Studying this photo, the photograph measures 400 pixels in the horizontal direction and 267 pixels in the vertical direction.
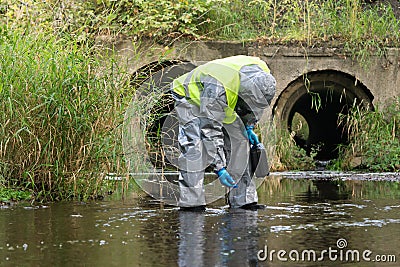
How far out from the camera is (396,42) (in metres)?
14.0

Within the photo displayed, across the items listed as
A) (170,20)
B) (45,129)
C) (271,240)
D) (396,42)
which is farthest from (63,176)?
(396,42)

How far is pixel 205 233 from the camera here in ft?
18.1

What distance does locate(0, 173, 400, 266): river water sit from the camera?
450 centimetres

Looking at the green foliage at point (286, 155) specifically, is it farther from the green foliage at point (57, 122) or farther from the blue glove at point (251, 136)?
the green foliage at point (57, 122)

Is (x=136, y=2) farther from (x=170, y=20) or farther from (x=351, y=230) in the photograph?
(x=351, y=230)

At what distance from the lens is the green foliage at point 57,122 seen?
24.3ft

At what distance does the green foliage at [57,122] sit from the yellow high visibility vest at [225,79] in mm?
879

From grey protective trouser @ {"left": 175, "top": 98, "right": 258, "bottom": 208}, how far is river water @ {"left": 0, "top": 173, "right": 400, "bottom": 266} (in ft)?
0.71

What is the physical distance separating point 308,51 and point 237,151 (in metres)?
6.89

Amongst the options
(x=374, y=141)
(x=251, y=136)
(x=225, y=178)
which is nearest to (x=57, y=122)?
(x=225, y=178)

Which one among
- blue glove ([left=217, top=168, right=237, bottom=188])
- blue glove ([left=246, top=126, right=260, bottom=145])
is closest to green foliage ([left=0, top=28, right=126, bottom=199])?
blue glove ([left=217, top=168, right=237, bottom=188])

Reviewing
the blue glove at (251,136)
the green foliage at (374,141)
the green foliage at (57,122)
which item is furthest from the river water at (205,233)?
the green foliage at (374,141)

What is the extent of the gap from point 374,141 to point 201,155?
22.7 feet

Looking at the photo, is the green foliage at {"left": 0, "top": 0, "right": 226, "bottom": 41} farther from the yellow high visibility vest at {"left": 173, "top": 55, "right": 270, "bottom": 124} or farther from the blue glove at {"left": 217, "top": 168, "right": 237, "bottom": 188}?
the blue glove at {"left": 217, "top": 168, "right": 237, "bottom": 188}
